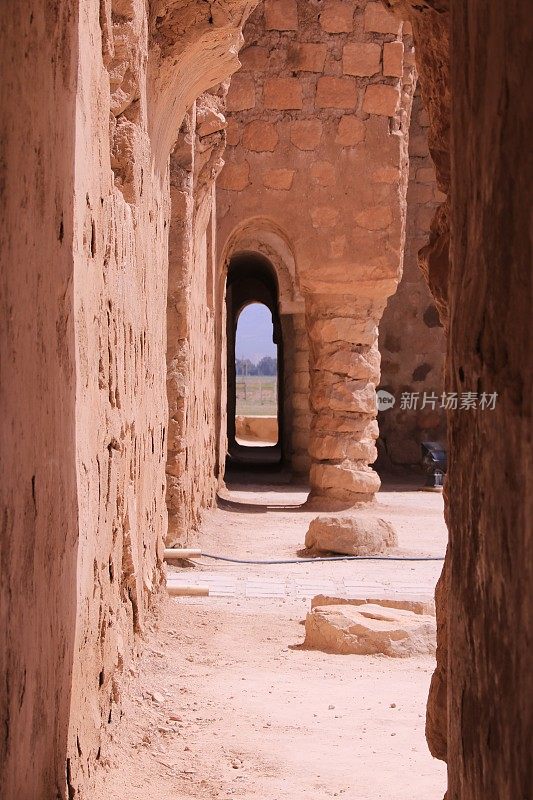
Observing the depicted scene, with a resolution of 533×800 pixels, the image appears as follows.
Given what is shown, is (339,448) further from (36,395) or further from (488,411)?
(488,411)

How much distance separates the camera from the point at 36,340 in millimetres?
2441

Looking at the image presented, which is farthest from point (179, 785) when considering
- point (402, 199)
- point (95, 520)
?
point (402, 199)

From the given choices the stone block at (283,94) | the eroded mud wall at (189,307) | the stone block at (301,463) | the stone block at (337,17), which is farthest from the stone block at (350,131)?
the stone block at (301,463)

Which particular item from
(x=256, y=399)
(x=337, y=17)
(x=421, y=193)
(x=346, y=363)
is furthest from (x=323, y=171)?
(x=256, y=399)

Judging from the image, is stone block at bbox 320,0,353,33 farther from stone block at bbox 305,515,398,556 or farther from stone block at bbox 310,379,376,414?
stone block at bbox 305,515,398,556

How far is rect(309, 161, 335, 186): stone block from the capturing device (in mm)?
9656

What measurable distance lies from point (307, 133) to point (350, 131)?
0.40 metres

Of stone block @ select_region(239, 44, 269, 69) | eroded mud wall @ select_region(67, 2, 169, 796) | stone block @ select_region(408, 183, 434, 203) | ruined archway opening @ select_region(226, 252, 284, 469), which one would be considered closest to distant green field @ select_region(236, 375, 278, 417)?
ruined archway opening @ select_region(226, 252, 284, 469)

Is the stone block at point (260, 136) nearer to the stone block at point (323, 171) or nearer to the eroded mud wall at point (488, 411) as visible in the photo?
the stone block at point (323, 171)

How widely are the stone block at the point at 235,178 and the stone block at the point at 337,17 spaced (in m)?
1.48

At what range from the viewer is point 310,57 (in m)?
9.59

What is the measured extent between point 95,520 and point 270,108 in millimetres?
7282

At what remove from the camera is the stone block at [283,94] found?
9.62 metres

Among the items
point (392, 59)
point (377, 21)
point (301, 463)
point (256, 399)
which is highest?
point (377, 21)
